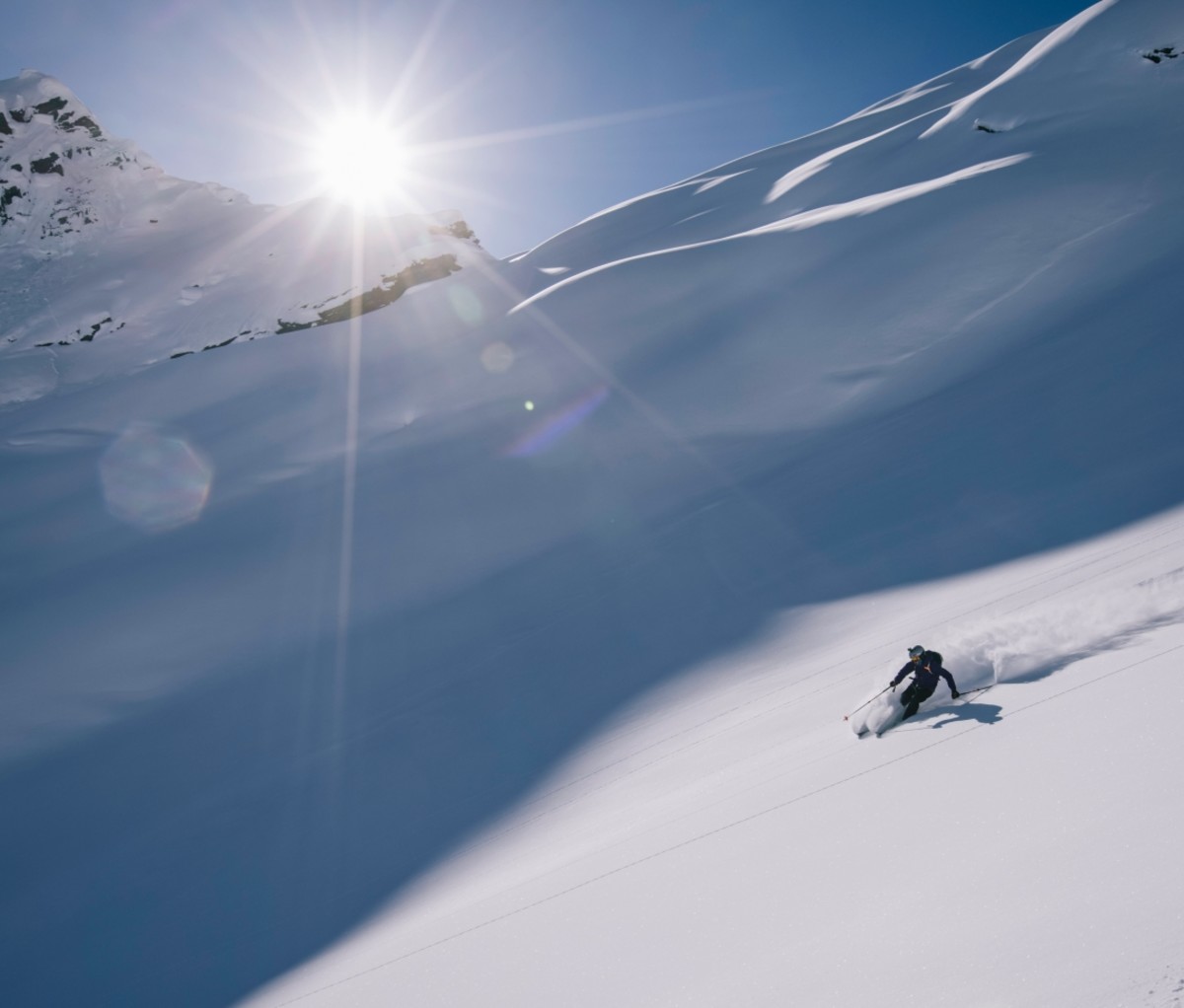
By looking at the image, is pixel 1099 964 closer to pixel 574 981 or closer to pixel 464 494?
pixel 574 981

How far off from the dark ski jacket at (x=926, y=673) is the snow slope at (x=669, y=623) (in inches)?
9.9

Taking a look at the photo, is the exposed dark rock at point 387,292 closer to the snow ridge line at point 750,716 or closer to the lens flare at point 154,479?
the lens flare at point 154,479

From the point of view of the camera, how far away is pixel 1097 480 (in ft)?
32.2

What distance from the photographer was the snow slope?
3588 mm

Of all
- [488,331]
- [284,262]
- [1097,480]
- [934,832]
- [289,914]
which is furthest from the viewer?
[284,262]

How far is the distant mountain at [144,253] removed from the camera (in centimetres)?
2850

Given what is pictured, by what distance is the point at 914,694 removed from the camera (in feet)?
18.8

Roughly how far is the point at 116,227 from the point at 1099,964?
44.6 meters

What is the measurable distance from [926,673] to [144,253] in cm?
3978

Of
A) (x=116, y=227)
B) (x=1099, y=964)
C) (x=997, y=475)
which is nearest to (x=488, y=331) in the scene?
(x=997, y=475)

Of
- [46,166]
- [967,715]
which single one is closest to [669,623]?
[967,715]

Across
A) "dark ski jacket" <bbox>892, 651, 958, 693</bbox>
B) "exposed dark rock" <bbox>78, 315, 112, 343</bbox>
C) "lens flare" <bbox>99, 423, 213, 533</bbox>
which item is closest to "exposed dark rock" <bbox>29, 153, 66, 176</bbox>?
"exposed dark rock" <bbox>78, 315, 112, 343</bbox>

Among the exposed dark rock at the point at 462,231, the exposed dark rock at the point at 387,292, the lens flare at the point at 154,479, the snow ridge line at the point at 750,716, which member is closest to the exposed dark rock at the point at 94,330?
the exposed dark rock at the point at 387,292

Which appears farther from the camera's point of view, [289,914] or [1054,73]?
[1054,73]
